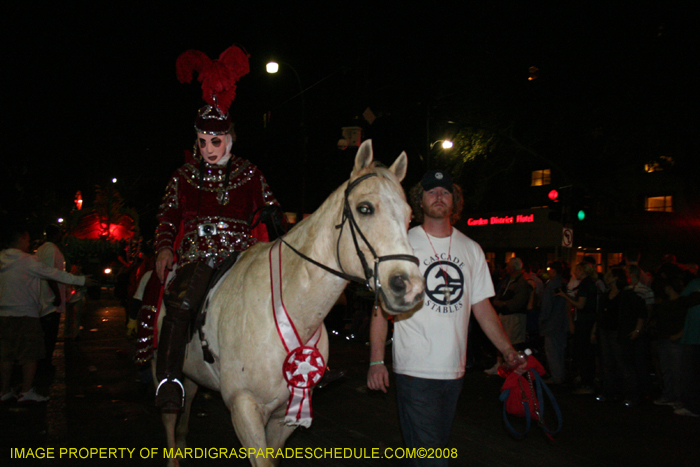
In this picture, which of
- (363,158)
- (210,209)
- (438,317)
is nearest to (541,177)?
(210,209)

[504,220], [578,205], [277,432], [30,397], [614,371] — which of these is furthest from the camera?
[504,220]

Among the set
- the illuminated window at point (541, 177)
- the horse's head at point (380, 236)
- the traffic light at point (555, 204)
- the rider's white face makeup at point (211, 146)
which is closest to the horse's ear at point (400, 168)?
the horse's head at point (380, 236)

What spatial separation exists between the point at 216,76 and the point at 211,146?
64 cm

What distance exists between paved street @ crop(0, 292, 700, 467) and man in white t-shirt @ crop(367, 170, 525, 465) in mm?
1027

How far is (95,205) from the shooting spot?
50969 mm

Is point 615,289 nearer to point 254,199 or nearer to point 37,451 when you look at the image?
point 254,199

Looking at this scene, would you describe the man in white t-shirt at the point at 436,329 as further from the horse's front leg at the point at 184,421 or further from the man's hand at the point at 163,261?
the horse's front leg at the point at 184,421

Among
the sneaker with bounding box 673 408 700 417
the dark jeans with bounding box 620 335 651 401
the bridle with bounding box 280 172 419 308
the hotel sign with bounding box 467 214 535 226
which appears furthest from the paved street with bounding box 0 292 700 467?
the hotel sign with bounding box 467 214 535 226

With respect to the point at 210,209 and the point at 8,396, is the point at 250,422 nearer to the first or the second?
the point at 210,209

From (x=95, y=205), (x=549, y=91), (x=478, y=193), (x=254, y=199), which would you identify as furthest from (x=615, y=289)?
(x=95, y=205)

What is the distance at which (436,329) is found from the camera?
343 cm

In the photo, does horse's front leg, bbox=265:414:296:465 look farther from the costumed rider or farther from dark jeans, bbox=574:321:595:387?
dark jeans, bbox=574:321:595:387

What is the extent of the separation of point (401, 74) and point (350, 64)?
227 cm

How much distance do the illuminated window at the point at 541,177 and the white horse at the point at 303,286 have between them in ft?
99.2
